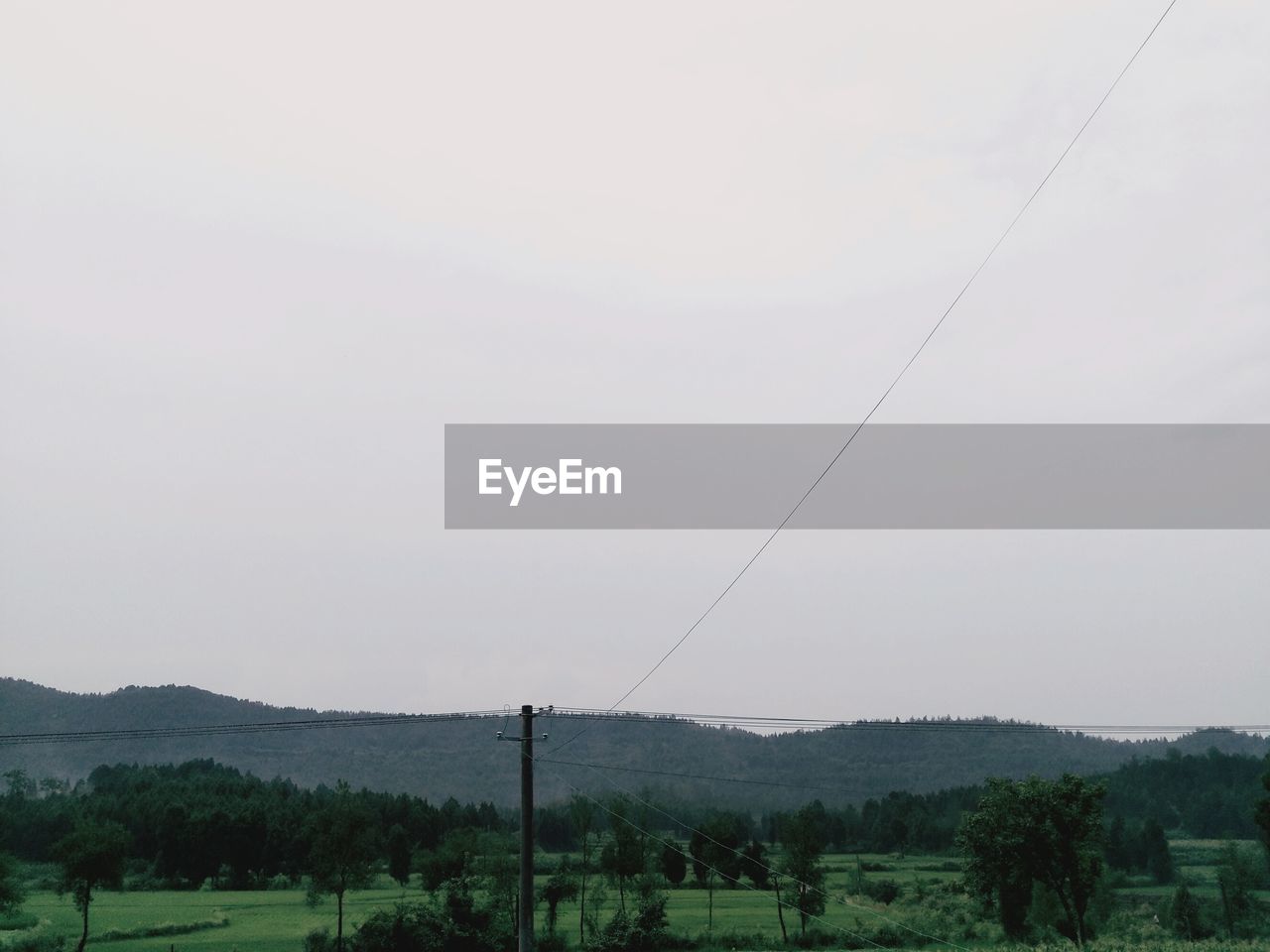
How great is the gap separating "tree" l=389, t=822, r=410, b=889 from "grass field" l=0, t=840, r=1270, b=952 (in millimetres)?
2008

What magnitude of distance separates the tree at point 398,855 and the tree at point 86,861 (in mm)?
28974

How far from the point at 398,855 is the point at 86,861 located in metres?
32.2

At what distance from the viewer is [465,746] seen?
6245 inches

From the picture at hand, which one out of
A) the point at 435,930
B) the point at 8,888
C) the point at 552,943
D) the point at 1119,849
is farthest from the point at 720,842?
the point at 8,888

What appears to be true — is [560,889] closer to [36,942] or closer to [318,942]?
[318,942]

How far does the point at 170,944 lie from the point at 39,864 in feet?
115

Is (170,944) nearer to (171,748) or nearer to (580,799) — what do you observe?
(580,799)

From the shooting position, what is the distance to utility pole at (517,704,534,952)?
97.7 ft

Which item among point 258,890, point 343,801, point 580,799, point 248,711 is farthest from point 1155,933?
point 248,711

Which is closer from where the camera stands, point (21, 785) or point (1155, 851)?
point (1155, 851)

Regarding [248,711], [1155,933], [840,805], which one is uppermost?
[248,711]

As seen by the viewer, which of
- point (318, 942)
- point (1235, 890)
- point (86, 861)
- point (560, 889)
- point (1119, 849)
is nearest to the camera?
point (318, 942)

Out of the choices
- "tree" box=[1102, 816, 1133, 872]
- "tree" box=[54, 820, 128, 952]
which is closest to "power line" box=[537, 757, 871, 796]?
"tree" box=[1102, 816, 1133, 872]

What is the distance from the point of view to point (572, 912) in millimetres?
93062
